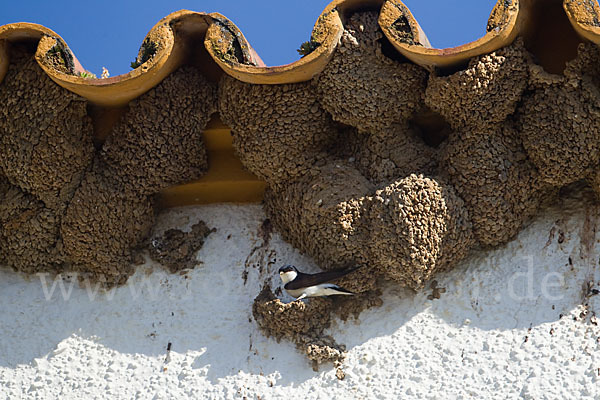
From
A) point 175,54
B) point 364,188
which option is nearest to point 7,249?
point 175,54

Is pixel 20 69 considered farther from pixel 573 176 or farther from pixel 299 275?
pixel 573 176

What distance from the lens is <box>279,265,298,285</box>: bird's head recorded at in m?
6.78

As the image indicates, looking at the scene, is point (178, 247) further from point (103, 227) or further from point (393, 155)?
point (393, 155)

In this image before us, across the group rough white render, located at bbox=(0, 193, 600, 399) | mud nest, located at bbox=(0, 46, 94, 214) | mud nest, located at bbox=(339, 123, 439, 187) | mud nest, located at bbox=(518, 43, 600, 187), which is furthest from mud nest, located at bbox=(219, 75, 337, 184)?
mud nest, located at bbox=(518, 43, 600, 187)

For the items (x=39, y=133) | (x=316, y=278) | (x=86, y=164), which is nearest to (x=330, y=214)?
(x=316, y=278)

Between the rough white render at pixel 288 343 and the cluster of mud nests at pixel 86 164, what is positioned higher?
the cluster of mud nests at pixel 86 164

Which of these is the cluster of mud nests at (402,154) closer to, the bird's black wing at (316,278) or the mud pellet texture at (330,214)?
the mud pellet texture at (330,214)

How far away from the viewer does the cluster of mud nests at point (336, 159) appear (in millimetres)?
6609

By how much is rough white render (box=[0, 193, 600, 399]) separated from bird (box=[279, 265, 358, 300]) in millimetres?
298

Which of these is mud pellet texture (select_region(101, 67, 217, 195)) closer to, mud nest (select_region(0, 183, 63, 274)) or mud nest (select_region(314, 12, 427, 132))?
mud nest (select_region(0, 183, 63, 274))

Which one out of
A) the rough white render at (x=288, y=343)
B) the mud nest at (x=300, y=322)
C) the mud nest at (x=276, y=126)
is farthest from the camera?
the mud nest at (x=276, y=126)

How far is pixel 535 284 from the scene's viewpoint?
21.7ft

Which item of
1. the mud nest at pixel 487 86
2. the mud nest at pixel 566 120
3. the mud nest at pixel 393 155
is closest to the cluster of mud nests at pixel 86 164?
the mud nest at pixel 393 155

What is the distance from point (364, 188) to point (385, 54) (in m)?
0.97
